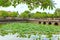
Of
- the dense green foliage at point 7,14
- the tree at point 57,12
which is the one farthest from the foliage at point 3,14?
the tree at point 57,12

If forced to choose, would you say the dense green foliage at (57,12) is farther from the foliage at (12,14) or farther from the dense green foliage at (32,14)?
the foliage at (12,14)

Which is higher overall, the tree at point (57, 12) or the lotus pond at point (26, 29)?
the tree at point (57, 12)

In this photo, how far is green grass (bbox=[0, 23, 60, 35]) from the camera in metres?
1.88

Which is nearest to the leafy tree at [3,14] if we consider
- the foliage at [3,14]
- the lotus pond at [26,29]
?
the foliage at [3,14]

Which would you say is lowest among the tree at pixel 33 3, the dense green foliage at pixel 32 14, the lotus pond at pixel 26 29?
the lotus pond at pixel 26 29

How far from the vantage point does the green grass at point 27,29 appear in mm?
1882

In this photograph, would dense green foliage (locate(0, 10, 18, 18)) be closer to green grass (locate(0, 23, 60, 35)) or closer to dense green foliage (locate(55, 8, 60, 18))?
green grass (locate(0, 23, 60, 35))

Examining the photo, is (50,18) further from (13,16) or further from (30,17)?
(13,16)

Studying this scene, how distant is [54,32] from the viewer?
1.90 m

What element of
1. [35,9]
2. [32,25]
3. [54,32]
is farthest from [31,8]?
[54,32]

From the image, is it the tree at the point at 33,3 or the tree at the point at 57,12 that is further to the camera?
the tree at the point at 57,12

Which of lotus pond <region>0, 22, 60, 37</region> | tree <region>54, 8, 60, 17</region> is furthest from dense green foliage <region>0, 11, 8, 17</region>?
tree <region>54, 8, 60, 17</region>

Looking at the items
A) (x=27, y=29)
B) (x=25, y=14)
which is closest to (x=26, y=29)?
(x=27, y=29)

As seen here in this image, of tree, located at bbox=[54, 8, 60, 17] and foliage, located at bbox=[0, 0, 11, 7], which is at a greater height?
foliage, located at bbox=[0, 0, 11, 7]
